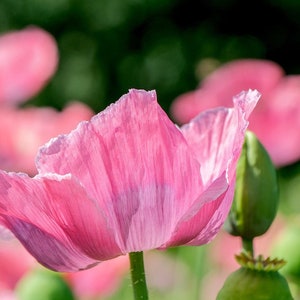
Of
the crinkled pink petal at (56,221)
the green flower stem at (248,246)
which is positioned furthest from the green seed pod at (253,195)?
the crinkled pink petal at (56,221)

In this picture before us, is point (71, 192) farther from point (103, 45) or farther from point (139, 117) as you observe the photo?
point (103, 45)

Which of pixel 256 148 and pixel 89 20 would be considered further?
pixel 89 20

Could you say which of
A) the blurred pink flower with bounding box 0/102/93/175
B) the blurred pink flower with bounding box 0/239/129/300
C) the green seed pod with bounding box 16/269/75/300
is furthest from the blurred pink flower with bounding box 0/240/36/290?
the blurred pink flower with bounding box 0/102/93/175

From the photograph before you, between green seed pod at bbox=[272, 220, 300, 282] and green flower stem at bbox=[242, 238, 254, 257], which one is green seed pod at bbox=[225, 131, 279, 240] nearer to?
green flower stem at bbox=[242, 238, 254, 257]

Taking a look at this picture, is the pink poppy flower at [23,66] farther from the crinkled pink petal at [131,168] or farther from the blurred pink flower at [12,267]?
the crinkled pink petal at [131,168]

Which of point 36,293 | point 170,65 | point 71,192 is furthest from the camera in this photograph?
point 170,65

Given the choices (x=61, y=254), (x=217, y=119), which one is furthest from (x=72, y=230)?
(x=217, y=119)

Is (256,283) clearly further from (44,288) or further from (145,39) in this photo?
(145,39)
